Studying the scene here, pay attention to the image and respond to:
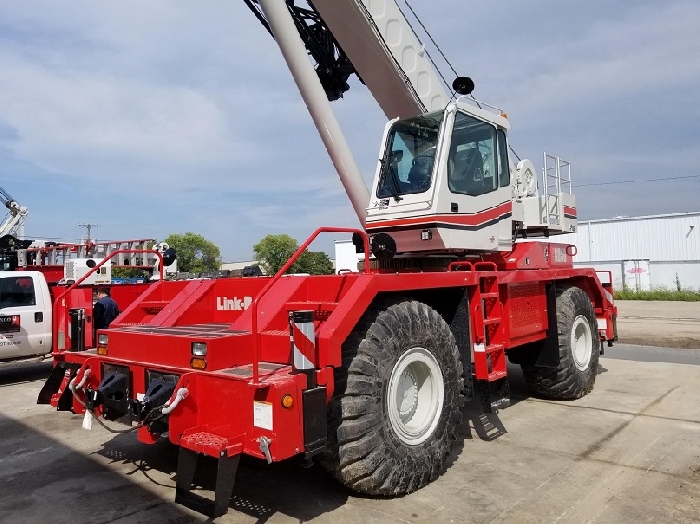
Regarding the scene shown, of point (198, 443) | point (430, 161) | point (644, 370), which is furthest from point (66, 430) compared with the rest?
point (644, 370)

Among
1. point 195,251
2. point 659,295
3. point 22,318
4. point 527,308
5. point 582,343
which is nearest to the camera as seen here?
point 527,308

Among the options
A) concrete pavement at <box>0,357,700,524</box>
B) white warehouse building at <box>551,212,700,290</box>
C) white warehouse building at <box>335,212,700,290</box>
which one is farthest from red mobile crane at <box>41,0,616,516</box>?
white warehouse building at <box>551,212,700,290</box>

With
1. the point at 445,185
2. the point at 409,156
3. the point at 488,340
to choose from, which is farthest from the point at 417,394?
the point at 409,156

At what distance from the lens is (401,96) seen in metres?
6.63

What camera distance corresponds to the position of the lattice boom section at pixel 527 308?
229 inches

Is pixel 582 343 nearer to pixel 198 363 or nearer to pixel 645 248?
pixel 198 363

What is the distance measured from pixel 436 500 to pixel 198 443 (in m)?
1.81

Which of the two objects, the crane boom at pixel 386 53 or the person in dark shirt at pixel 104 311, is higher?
the crane boom at pixel 386 53

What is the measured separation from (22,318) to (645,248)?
123 ft

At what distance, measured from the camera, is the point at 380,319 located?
405 centimetres

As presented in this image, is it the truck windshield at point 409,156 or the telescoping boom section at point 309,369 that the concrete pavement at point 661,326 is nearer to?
the telescoping boom section at point 309,369

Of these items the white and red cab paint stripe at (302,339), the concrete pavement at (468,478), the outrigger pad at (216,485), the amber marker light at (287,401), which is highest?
the white and red cab paint stripe at (302,339)

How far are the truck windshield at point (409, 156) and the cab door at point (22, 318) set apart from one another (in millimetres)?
6979

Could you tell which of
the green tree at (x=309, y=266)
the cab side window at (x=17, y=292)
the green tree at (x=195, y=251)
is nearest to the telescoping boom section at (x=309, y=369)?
the green tree at (x=309, y=266)
